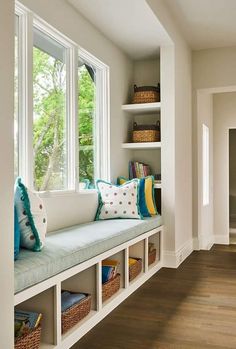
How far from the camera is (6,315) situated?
1682 millimetres

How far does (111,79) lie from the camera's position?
14.1 ft

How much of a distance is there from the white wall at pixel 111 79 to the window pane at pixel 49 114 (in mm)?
155

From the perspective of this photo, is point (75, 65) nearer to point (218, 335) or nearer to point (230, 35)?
point (230, 35)

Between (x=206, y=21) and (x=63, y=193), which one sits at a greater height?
(x=206, y=21)

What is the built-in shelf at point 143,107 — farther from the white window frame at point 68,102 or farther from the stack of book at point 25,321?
the stack of book at point 25,321

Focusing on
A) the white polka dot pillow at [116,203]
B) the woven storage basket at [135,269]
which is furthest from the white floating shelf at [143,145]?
the woven storage basket at [135,269]

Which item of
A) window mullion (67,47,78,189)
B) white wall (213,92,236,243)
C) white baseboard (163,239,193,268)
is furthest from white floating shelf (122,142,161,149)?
white wall (213,92,236,243)

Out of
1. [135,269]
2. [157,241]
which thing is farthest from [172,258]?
[135,269]

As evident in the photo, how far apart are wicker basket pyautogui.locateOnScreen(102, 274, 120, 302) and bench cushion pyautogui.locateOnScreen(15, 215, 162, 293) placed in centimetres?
29

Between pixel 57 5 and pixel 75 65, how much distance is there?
0.54 m

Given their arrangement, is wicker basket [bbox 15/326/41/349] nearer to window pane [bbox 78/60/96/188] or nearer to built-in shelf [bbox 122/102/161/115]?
window pane [bbox 78/60/96/188]

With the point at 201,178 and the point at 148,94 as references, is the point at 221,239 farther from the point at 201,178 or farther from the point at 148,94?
the point at 148,94

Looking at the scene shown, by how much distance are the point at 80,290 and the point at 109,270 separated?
367 millimetres

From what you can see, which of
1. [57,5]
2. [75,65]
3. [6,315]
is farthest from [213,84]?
[6,315]
